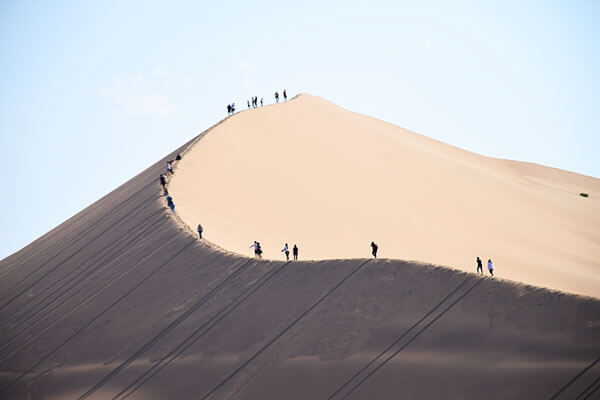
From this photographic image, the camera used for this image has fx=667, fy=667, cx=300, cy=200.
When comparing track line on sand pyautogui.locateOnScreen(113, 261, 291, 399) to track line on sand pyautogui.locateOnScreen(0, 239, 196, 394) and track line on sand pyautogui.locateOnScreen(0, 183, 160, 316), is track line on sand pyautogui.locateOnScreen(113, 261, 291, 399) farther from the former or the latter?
track line on sand pyautogui.locateOnScreen(0, 183, 160, 316)

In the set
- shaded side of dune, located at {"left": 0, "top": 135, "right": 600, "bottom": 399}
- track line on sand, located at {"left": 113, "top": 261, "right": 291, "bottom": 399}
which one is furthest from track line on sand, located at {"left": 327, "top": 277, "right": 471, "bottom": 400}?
track line on sand, located at {"left": 113, "top": 261, "right": 291, "bottom": 399}

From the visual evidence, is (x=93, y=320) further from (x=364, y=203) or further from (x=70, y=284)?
(x=364, y=203)

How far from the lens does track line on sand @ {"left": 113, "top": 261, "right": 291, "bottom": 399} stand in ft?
54.3

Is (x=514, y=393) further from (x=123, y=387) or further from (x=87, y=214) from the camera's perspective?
(x=87, y=214)

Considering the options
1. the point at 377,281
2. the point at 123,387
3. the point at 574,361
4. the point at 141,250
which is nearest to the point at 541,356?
the point at 574,361

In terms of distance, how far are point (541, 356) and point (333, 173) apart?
20.6 m

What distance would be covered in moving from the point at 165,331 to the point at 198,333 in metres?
1.23

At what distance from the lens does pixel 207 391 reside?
50.7ft

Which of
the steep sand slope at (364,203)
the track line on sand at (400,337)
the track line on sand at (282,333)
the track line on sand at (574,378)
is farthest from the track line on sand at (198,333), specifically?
the track line on sand at (574,378)

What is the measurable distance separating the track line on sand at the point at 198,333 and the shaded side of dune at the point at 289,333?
40mm

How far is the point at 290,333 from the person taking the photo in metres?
16.2

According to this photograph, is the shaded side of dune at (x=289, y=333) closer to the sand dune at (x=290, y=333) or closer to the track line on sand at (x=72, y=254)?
the sand dune at (x=290, y=333)

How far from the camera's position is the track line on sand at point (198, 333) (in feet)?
54.3

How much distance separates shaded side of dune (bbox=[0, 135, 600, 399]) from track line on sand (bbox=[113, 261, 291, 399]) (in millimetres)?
40
